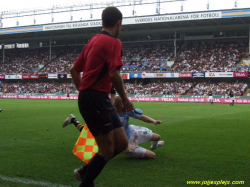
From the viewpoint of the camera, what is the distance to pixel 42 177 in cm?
487

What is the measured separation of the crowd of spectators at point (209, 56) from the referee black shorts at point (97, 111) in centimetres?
4150

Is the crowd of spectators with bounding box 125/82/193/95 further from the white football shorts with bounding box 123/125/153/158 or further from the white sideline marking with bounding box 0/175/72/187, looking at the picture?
the white sideline marking with bounding box 0/175/72/187

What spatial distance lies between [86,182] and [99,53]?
1.55 metres

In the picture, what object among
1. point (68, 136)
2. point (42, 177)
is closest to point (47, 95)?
point (68, 136)

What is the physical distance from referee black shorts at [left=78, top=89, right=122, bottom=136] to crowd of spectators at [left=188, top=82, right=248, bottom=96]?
37.7 m

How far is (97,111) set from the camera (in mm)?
3738

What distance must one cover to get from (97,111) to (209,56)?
46.2 metres

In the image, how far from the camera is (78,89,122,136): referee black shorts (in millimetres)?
3744

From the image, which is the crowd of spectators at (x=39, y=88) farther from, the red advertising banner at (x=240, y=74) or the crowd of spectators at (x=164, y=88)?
the red advertising banner at (x=240, y=74)

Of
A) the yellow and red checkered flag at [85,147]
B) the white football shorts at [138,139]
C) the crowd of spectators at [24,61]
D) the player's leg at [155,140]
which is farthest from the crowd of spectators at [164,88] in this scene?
the yellow and red checkered flag at [85,147]

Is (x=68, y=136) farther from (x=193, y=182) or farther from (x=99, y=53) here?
(x=99, y=53)

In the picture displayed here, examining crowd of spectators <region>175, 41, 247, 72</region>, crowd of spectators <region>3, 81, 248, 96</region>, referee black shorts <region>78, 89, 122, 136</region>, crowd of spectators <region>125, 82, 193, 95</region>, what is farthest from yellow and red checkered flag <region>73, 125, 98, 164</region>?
crowd of spectators <region>175, 41, 247, 72</region>

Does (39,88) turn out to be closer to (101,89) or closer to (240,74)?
(240,74)

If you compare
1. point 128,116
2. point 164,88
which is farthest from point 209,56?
point 128,116
